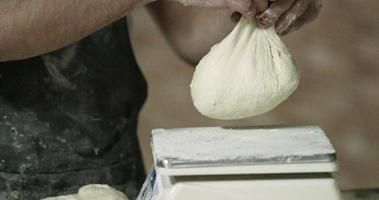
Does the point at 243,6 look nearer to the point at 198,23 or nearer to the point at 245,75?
the point at 245,75

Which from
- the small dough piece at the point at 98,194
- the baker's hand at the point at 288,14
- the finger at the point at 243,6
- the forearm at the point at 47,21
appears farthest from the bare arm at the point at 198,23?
the small dough piece at the point at 98,194

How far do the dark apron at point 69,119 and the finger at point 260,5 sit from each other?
536mm

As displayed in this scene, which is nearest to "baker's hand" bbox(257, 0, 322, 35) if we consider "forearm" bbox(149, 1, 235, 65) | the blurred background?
"forearm" bbox(149, 1, 235, 65)

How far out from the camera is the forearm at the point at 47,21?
1.20 meters

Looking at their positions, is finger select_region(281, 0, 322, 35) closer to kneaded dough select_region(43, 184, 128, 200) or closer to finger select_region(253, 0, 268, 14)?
finger select_region(253, 0, 268, 14)

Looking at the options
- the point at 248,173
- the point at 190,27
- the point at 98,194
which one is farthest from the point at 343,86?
the point at 248,173

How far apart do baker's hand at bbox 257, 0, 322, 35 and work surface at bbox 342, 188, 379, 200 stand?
1.05 ft

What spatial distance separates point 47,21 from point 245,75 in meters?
0.40

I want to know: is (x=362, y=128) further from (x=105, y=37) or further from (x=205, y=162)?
(x=205, y=162)

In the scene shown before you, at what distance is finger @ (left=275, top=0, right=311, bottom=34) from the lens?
111 cm

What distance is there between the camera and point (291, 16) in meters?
1.12

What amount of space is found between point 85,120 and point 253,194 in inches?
25.5

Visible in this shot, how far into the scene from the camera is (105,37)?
1.51m

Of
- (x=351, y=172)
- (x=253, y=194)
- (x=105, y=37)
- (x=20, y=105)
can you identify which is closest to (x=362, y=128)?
(x=351, y=172)
